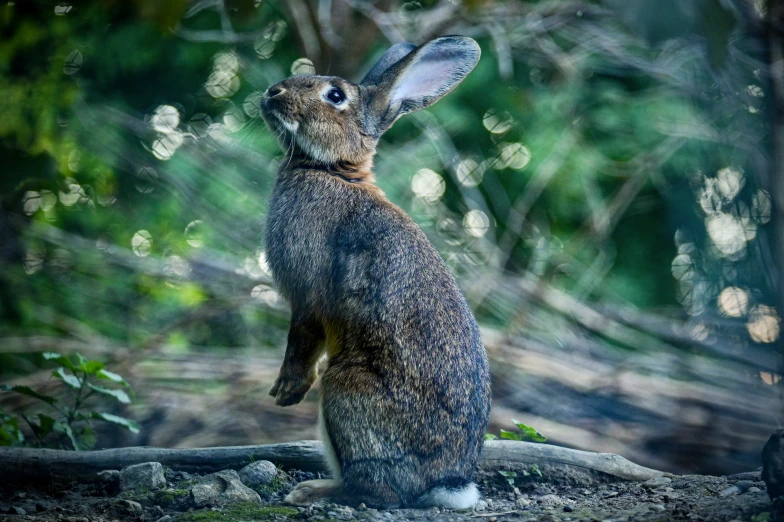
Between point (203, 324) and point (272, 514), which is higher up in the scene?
point (272, 514)

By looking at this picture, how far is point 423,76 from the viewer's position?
129 inches

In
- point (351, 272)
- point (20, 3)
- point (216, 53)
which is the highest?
point (20, 3)

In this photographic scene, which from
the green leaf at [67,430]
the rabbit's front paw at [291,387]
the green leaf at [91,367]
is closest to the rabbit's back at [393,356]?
the rabbit's front paw at [291,387]

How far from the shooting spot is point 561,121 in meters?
5.91

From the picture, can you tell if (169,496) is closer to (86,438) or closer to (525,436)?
(86,438)

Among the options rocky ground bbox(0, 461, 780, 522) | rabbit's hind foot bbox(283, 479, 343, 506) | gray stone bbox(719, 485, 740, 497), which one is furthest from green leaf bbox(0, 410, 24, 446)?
gray stone bbox(719, 485, 740, 497)

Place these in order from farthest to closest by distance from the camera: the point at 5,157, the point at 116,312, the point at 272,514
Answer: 1. the point at 116,312
2. the point at 5,157
3. the point at 272,514

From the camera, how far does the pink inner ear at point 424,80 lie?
10.6 feet

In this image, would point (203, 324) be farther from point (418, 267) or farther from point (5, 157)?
point (418, 267)

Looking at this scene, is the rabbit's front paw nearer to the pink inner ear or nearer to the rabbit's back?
the rabbit's back

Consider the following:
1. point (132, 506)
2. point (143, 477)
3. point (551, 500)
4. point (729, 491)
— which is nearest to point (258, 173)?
point (143, 477)

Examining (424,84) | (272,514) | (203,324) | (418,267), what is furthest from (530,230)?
(272,514)

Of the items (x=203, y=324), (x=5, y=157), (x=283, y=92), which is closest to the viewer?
(x=283, y=92)

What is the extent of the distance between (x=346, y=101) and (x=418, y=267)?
0.93 meters
